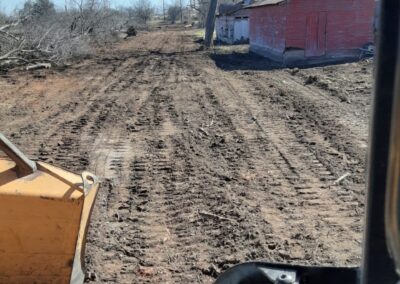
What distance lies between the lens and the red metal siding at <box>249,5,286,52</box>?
81.9ft

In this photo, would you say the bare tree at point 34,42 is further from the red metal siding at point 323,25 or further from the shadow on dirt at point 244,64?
the red metal siding at point 323,25

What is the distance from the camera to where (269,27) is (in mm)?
27578

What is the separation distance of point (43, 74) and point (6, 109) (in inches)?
284

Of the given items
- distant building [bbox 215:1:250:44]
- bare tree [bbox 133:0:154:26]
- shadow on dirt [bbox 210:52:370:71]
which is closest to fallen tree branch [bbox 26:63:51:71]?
shadow on dirt [bbox 210:52:370:71]

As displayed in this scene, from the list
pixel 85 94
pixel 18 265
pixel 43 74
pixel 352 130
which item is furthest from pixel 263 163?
pixel 43 74

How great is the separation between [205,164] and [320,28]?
19.0 m

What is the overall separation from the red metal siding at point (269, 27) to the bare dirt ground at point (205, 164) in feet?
31.3

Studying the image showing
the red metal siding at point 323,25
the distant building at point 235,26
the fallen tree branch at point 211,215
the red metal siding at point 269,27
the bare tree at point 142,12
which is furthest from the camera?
the bare tree at point 142,12

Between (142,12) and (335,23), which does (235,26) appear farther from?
(142,12)

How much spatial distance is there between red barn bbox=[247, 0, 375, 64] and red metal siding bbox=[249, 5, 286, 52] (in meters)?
0.05

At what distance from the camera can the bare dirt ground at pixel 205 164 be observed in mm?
4734

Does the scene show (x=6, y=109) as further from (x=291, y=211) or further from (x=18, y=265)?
(x=18, y=265)

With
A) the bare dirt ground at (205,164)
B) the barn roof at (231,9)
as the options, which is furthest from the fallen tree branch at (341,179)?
the barn roof at (231,9)

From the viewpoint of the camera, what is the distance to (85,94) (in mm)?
14508
